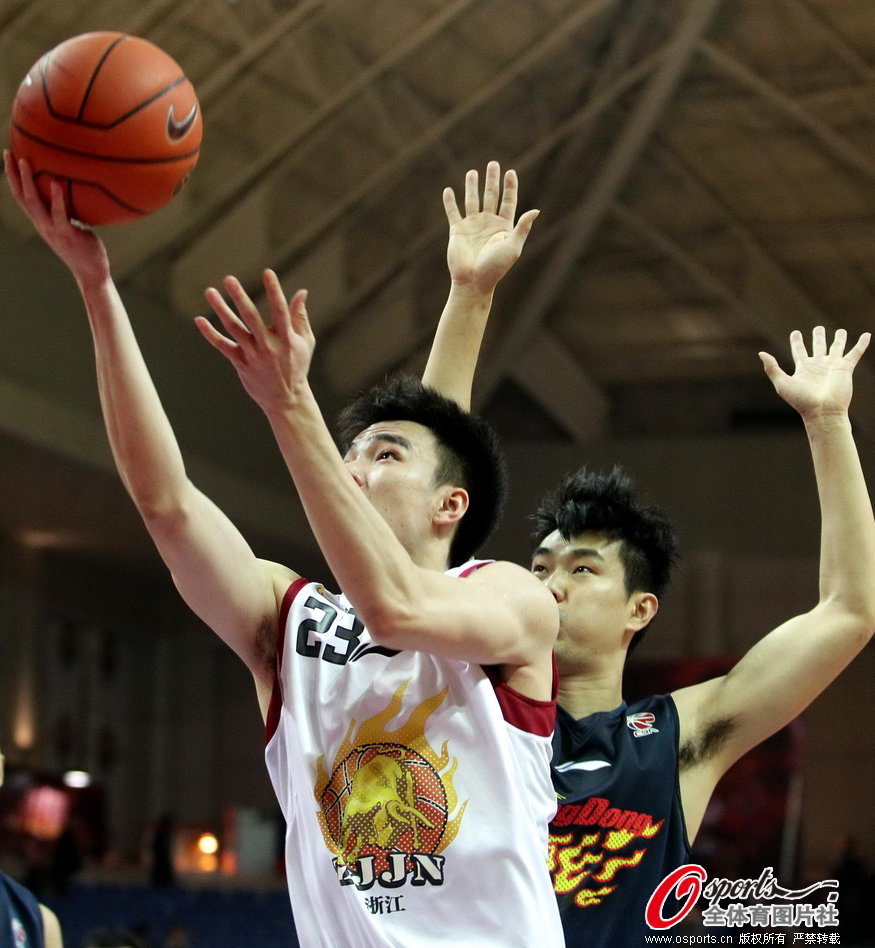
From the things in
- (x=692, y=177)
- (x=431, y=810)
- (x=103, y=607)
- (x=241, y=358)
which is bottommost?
(x=431, y=810)

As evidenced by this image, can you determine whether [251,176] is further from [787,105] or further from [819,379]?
[819,379]

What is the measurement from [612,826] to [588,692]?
41 centimetres

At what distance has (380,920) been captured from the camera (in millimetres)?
2551

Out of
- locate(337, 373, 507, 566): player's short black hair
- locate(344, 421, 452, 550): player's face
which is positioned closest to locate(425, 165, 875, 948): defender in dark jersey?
locate(337, 373, 507, 566): player's short black hair

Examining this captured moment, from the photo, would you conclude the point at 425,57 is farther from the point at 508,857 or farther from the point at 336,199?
the point at 508,857

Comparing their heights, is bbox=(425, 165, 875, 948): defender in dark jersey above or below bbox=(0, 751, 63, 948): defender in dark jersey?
above

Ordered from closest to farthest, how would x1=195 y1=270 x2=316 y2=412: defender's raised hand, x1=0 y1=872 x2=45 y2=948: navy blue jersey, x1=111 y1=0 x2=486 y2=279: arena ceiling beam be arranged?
x1=195 y1=270 x2=316 y2=412: defender's raised hand < x1=0 y1=872 x2=45 y2=948: navy blue jersey < x1=111 y1=0 x2=486 y2=279: arena ceiling beam

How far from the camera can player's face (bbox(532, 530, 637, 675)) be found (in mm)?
3730

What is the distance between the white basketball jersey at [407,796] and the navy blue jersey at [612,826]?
0.71 m

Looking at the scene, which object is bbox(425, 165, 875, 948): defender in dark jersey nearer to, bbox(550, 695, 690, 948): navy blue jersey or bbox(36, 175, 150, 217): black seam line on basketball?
bbox(550, 695, 690, 948): navy blue jersey

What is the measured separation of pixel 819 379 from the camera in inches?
146

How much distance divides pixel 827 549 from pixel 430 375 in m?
1.13

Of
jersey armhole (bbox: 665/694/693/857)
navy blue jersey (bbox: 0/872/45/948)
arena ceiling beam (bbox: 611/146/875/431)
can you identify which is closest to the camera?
navy blue jersey (bbox: 0/872/45/948)

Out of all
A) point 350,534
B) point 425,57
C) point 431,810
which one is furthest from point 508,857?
point 425,57
